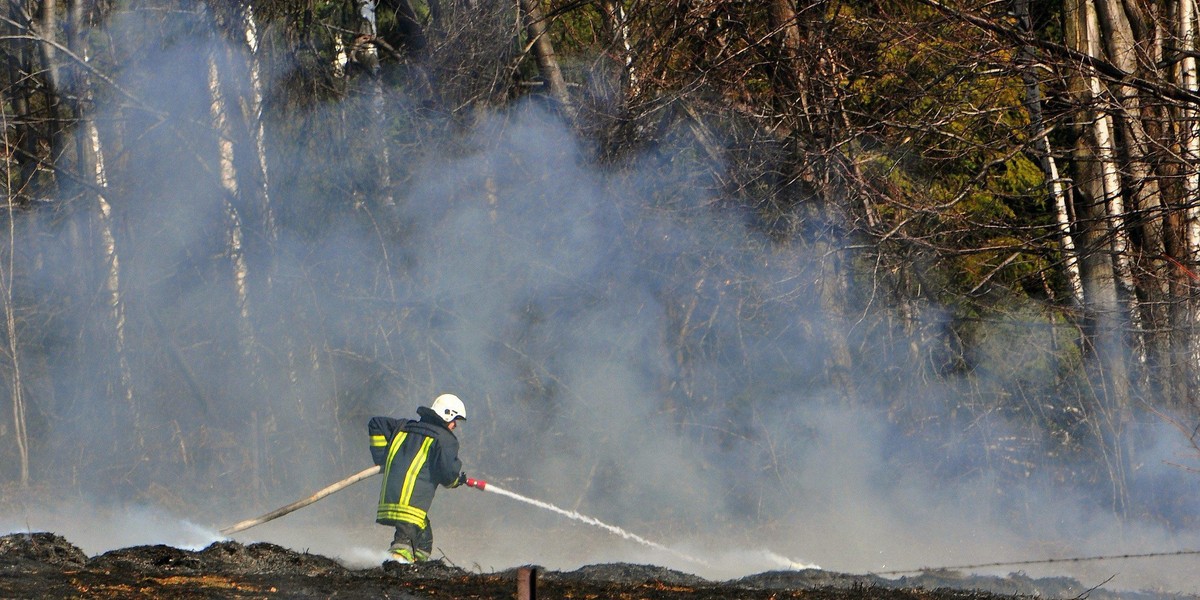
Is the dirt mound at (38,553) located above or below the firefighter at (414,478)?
below

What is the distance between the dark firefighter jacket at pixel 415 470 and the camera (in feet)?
31.4

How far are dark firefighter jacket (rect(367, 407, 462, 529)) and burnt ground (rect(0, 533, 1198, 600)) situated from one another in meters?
0.65

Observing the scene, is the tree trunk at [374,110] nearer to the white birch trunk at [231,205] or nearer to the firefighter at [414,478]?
the white birch trunk at [231,205]

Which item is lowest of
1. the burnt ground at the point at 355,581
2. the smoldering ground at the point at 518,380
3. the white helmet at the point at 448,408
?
the burnt ground at the point at 355,581

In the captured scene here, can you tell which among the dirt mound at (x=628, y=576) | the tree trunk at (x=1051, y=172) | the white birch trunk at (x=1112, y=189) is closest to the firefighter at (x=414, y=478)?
the dirt mound at (x=628, y=576)

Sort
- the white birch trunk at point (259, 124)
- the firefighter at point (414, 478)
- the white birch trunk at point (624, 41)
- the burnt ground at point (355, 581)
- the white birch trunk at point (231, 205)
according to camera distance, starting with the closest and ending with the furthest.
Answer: the burnt ground at point (355, 581) → the firefighter at point (414, 478) → the white birch trunk at point (624, 41) → the white birch trunk at point (259, 124) → the white birch trunk at point (231, 205)

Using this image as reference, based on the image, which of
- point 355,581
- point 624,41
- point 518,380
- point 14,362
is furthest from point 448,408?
point 14,362

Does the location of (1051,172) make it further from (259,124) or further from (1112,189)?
(259,124)

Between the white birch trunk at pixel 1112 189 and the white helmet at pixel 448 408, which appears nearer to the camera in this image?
the white helmet at pixel 448 408

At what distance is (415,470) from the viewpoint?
9594 millimetres

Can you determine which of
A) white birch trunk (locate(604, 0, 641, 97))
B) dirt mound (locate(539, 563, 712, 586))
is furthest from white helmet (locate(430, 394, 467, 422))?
white birch trunk (locate(604, 0, 641, 97))

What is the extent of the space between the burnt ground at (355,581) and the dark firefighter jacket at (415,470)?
2.14 ft

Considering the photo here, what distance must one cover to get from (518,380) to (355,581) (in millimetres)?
7033

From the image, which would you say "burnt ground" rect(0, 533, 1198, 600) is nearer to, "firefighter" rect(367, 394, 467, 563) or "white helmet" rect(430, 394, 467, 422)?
"firefighter" rect(367, 394, 467, 563)
